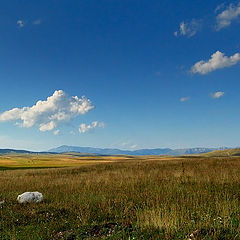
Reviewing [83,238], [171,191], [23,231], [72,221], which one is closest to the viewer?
[83,238]

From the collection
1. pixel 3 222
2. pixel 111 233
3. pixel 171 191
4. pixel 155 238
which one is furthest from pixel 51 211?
pixel 171 191

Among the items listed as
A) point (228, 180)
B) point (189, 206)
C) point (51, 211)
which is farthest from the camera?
point (228, 180)

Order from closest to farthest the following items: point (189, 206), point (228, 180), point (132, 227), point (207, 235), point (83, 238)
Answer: point (207, 235)
point (83, 238)
point (132, 227)
point (189, 206)
point (228, 180)

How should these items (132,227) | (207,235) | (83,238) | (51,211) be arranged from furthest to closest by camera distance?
(51,211) < (132,227) < (83,238) < (207,235)

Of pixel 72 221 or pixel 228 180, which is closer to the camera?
pixel 72 221

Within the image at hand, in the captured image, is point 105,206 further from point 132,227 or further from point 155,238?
point 155,238

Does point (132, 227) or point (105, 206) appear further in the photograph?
point (105, 206)

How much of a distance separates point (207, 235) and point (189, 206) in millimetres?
2859

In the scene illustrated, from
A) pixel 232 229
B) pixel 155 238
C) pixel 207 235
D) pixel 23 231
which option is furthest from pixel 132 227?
pixel 23 231

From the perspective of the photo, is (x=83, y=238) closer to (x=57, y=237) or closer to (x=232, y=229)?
(x=57, y=237)

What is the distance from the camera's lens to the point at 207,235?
472cm

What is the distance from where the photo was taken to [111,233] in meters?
5.59

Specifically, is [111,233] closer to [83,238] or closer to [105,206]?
[83,238]

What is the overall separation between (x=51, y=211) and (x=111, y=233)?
3.57 m
